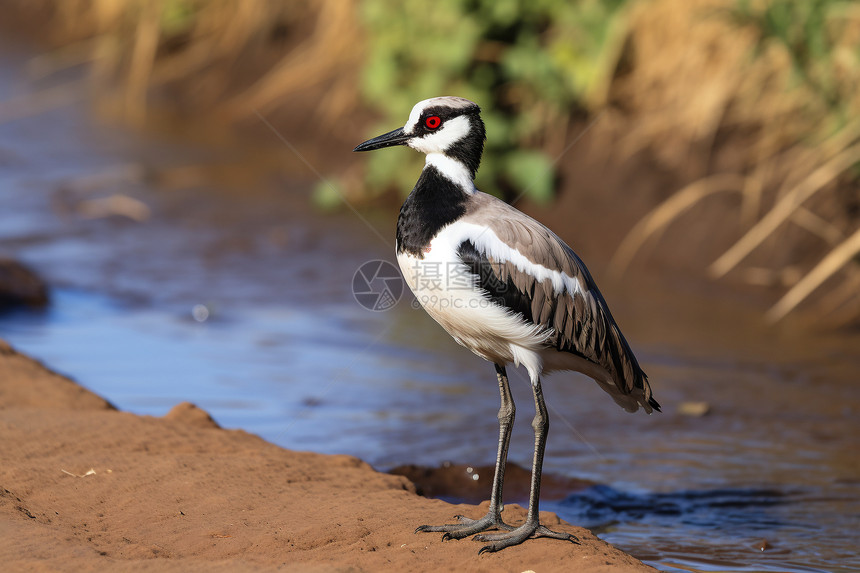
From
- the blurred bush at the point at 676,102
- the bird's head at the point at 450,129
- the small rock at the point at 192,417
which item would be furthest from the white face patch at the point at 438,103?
the blurred bush at the point at 676,102

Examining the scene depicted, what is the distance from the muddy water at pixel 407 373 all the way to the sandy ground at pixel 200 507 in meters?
0.87

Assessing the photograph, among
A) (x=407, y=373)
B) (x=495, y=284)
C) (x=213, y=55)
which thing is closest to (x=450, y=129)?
(x=495, y=284)

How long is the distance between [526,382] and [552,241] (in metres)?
2.57

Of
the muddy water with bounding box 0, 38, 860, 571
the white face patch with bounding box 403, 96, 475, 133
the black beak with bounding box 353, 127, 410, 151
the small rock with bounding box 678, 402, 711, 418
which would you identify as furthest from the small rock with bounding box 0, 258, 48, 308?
the small rock with bounding box 678, 402, 711, 418

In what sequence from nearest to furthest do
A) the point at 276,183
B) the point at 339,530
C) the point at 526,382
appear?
the point at 339,530
the point at 526,382
the point at 276,183

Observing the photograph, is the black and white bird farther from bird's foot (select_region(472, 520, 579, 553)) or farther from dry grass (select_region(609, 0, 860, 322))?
dry grass (select_region(609, 0, 860, 322))

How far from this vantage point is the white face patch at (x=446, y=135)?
4.12 m

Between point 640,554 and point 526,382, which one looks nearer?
point 640,554

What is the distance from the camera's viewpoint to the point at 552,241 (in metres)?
4.04

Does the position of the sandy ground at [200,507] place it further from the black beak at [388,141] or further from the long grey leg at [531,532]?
the black beak at [388,141]

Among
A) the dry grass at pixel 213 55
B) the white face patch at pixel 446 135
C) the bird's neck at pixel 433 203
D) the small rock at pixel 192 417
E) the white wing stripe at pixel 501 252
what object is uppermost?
the dry grass at pixel 213 55

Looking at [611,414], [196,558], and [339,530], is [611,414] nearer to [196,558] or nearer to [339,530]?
[339,530]

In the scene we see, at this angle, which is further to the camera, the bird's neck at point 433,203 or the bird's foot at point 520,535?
the bird's neck at point 433,203

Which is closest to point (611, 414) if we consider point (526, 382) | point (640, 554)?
point (526, 382)
